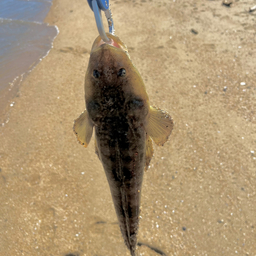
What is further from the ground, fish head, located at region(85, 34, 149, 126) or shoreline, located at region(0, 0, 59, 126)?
fish head, located at region(85, 34, 149, 126)

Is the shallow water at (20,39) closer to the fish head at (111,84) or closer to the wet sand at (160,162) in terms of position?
the wet sand at (160,162)

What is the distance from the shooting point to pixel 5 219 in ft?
12.4

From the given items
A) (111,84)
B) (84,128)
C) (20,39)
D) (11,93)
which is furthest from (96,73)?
(20,39)

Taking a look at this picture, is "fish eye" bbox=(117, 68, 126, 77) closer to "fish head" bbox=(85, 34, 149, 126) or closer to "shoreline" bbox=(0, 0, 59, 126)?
"fish head" bbox=(85, 34, 149, 126)

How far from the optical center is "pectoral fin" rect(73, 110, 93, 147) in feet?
7.40

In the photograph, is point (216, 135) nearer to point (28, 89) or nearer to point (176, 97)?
point (176, 97)

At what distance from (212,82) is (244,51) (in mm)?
2040

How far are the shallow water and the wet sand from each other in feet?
1.78

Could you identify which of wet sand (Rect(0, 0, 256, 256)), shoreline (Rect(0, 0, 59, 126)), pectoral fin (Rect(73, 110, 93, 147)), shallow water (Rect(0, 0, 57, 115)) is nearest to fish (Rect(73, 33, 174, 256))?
pectoral fin (Rect(73, 110, 93, 147))

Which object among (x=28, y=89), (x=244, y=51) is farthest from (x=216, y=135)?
(x=28, y=89)

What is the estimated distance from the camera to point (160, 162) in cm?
441

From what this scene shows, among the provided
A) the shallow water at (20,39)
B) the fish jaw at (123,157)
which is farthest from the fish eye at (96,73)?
the shallow water at (20,39)

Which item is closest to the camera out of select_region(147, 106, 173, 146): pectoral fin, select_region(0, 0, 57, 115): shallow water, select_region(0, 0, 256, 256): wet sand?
select_region(147, 106, 173, 146): pectoral fin

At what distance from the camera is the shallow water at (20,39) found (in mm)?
6500
